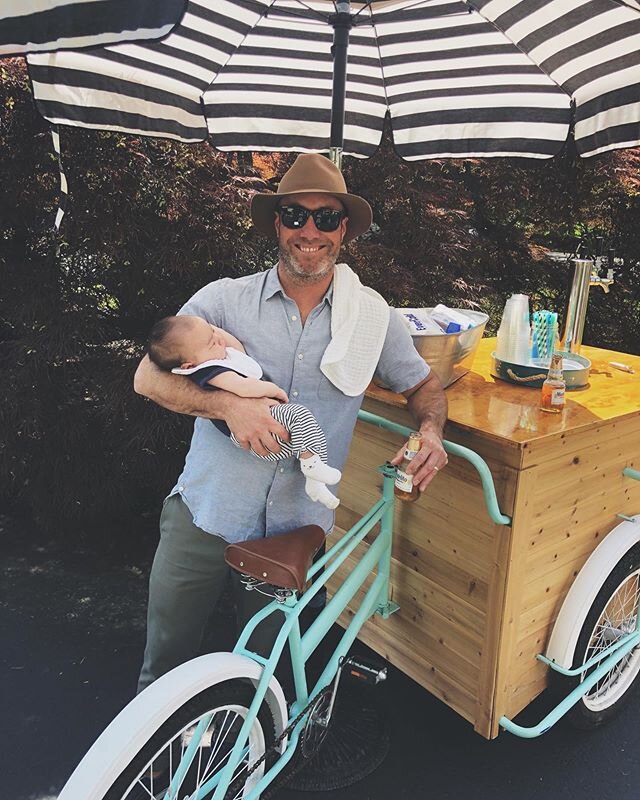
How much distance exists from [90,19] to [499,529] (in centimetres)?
158

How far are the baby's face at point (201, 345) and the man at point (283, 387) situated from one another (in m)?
0.09

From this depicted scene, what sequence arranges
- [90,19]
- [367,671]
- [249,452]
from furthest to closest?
[367,671]
[249,452]
[90,19]

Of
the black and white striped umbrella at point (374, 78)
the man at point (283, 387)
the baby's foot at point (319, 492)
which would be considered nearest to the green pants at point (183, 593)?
the man at point (283, 387)

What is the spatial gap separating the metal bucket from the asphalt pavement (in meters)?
1.24

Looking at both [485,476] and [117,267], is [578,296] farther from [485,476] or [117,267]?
[117,267]

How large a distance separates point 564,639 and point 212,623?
1.59m

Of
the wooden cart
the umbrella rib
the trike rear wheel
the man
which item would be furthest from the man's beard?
the trike rear wheel

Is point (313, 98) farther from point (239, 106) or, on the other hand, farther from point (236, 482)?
point (236, 482)

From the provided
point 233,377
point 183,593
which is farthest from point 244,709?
point 233,377

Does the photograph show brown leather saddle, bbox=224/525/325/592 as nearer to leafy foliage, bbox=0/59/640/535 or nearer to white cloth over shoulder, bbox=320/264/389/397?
white cloth over shoulder, bbox=320/264/389/397

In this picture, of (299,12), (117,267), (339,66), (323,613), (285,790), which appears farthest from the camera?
(117,267)

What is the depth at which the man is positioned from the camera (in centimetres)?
172

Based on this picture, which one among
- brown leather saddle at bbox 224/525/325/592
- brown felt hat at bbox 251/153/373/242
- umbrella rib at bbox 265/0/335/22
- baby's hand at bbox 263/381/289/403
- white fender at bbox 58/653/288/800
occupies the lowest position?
white fender at bbox 58/653/288/800

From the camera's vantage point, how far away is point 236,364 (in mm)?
1611
